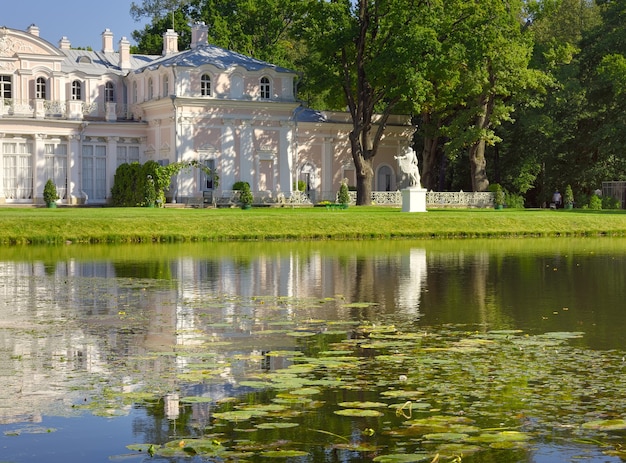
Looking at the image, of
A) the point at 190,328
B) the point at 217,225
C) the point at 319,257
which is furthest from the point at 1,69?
the point at 190,328

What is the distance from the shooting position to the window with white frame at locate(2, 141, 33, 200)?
55.5 metres

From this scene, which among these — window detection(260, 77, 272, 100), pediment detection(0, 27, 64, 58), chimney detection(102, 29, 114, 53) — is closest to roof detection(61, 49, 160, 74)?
chimney detection(102, 29, 114, 53)

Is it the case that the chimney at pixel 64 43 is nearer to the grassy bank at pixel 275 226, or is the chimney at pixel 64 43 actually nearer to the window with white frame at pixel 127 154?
the window with white frame at pixel 127 154

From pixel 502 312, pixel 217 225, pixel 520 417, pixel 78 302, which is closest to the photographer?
pixel 520 417

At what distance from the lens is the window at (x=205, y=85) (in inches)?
2245

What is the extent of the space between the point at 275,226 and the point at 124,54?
26673 millimetres

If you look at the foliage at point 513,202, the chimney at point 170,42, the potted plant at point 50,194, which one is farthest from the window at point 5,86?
the foliage at point 513,202

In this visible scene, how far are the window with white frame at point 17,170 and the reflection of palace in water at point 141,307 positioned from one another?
30.2m

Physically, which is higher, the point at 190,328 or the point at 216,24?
the point at 216,24

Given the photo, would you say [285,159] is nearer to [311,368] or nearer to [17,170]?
[17,170]

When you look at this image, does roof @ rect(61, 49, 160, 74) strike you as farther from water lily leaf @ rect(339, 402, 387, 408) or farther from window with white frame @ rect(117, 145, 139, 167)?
water lily leaf @ rect(339, 402, 387, 408)

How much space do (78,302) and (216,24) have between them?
5507cm

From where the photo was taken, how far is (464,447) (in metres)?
8.31

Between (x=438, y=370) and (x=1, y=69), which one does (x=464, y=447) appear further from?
(x=1, y=69)
